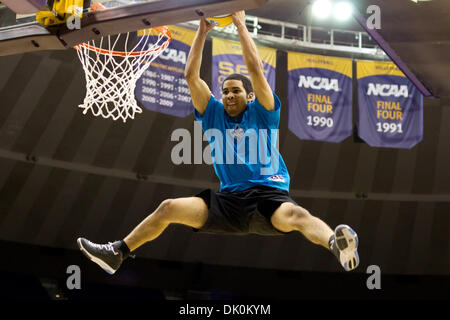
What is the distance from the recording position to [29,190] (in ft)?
43.4

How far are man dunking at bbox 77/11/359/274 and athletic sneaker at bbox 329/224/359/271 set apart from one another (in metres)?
0.44

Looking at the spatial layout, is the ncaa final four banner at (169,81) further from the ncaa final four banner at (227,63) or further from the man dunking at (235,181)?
the man dunking at (235,181)

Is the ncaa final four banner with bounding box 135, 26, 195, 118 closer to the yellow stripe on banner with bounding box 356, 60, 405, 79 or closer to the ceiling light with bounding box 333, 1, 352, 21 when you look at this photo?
the yellow stripe on banner with bounding box 356, 60, 405, 79

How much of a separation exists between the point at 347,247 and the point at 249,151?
4.20ft

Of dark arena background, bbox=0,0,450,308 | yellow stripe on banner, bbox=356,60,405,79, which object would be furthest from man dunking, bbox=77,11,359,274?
yellow stripe on banner, bbox=356,60,405,79

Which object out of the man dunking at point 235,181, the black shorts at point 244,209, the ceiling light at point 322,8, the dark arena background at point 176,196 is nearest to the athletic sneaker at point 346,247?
the man dunking at point 235,181

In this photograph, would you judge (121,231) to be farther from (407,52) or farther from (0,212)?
(407,52)

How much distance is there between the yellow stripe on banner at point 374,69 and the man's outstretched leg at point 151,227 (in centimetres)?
941

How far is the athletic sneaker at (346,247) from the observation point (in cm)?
392

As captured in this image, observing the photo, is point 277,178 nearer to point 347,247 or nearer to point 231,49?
point 347,247

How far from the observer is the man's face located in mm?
4887

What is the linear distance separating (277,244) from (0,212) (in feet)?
23.3

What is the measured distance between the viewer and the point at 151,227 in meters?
4.61
